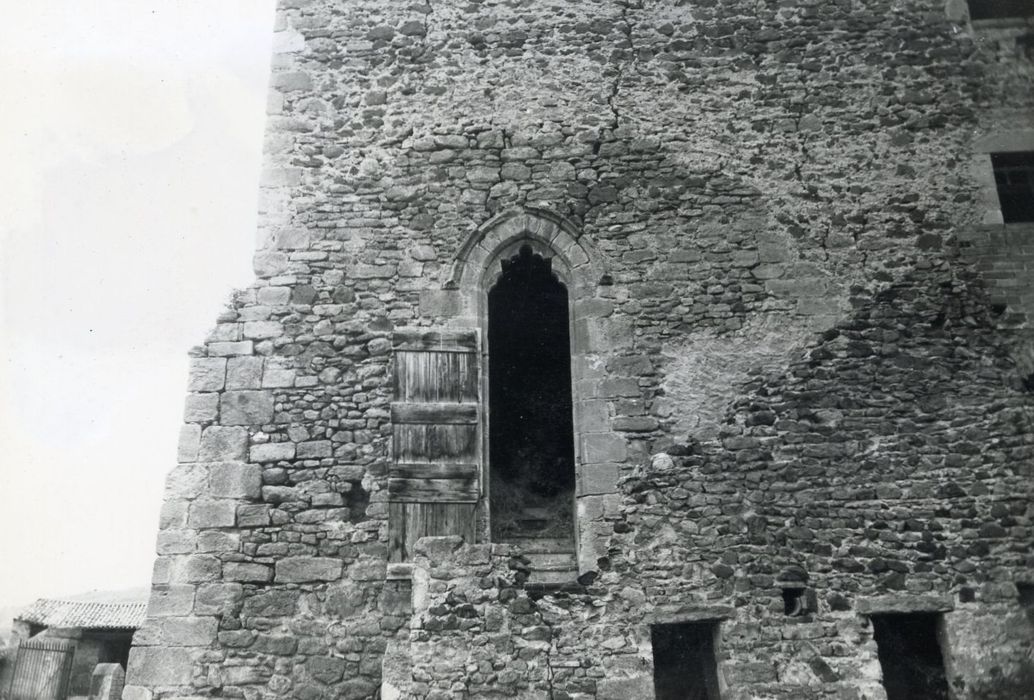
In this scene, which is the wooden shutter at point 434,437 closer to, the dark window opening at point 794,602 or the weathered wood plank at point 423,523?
the weathered wood plank at point 423,523

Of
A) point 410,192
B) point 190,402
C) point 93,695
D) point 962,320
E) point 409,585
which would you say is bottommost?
point 93,695

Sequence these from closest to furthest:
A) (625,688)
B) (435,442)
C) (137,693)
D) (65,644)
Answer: (625,688) → (137,693) → (435,442) → (65,644)

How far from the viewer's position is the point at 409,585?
582 cm

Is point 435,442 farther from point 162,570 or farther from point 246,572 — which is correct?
point 162,570

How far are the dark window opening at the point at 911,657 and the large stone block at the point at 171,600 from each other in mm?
5665

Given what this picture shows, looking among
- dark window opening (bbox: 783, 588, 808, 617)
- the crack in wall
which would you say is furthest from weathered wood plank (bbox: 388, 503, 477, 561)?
the crack in wall

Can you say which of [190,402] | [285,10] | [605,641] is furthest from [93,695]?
[285,10]

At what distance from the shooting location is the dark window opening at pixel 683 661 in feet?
19.8

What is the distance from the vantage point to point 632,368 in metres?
6.40

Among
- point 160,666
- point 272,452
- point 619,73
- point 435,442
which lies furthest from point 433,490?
point 619,73

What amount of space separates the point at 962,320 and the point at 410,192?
5.29 meters

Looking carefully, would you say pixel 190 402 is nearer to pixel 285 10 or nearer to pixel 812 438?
pixel 285 10

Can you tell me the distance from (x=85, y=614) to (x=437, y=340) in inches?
631

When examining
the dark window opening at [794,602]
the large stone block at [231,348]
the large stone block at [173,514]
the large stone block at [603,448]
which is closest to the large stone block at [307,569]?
the large stone block at [173,514]
